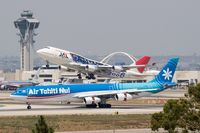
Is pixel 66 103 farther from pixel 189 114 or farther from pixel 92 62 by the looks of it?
pixel 189 114

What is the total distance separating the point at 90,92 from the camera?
88250mm

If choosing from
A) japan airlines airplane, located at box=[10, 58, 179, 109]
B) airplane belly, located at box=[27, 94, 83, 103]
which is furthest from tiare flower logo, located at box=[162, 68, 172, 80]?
airplane belly, located at box=[27, 94, 83, 103]

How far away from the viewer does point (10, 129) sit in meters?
54.6

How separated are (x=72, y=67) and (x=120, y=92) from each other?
36.8 m

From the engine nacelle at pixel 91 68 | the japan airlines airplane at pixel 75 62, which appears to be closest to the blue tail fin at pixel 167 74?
the engine nacelle at pixel 91 68

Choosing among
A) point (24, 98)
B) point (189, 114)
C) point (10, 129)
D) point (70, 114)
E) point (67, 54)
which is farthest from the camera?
point (67, 54)

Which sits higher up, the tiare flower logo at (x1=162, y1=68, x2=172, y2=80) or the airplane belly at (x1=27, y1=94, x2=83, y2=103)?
the tiare flower logo at (x1=162, y1=68, x2=172, y2=80)

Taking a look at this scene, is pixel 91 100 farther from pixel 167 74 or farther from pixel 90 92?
pixel 167 74

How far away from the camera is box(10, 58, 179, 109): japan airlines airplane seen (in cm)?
8525

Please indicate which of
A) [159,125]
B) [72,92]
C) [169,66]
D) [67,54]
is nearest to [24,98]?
[72,92]

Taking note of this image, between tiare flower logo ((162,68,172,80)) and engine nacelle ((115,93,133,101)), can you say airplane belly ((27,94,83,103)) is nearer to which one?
engine nacelle ((115,93,133,101))

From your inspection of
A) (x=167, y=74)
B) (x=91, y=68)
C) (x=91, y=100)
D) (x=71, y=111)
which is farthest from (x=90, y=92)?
(x=91, y=68)

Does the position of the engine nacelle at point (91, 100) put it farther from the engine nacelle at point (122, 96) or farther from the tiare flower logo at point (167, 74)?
the tiare flower logo at point (167, 74)

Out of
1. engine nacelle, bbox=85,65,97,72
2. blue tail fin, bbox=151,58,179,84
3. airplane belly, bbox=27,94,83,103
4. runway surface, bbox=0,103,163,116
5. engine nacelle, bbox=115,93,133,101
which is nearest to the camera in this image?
runway surface, bbox=0,103,163,116
